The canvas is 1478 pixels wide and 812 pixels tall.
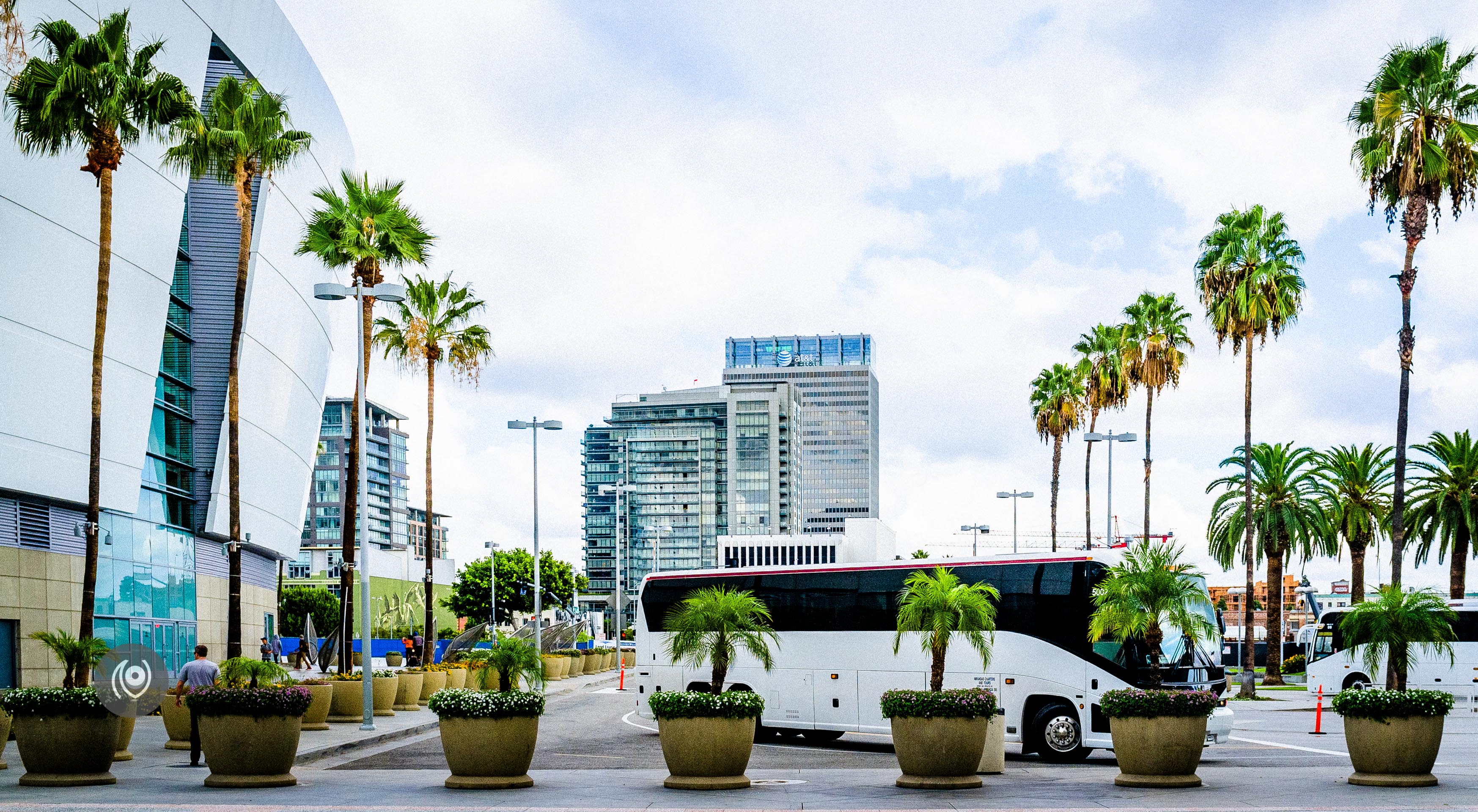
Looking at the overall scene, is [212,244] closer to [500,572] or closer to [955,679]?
[955,679]

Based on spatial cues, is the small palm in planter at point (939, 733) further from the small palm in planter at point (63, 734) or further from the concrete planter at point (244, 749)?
the small palm in planter at point (63, 734)

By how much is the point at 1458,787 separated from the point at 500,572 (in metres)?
109

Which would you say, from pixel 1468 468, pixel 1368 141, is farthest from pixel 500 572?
pixel 1368 141

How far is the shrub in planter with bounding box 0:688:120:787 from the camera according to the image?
54.4 feet

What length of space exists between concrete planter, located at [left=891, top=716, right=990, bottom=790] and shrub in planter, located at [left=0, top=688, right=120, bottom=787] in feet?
33.0

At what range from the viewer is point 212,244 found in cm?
4234

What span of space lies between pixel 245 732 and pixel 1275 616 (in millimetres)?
42838

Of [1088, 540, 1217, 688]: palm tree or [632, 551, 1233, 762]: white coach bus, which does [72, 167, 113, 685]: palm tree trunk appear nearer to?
[632, 551, 1233, 762]: white coach bus

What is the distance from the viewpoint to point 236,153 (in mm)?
25688

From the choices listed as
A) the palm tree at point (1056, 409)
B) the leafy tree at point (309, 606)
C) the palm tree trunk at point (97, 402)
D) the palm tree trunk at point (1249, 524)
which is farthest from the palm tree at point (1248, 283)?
the leafy tree at point (309, 606)

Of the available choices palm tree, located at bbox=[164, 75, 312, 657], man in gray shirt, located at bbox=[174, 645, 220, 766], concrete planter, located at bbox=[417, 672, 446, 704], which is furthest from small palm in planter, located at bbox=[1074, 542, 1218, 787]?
concrete planter, located at bbox=[417, 672, 446, 704]

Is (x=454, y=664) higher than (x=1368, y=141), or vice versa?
(x=1368, y=141)

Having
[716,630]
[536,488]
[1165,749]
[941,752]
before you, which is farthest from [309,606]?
[1165,749]

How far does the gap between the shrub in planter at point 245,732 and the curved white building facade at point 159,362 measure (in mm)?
17181
